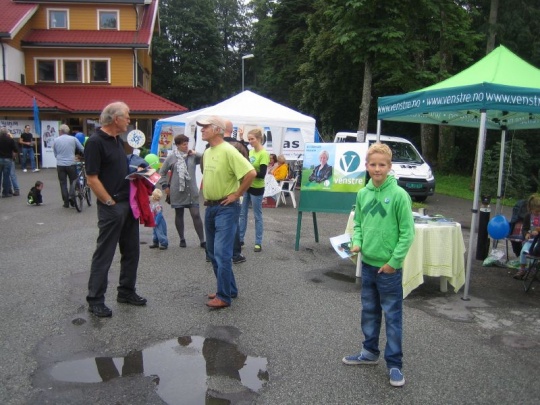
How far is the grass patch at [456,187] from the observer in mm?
16789

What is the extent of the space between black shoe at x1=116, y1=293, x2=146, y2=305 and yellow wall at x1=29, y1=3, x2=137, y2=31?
2880 centimetres

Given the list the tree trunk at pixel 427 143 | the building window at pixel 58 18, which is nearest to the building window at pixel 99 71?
the building window at pixel 58 18

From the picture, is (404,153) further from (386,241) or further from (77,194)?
(386,241)

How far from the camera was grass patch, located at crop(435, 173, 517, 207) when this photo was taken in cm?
1679

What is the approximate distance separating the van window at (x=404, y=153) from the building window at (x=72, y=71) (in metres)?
20.9

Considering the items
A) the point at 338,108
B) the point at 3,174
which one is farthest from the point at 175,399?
the point at 338,108

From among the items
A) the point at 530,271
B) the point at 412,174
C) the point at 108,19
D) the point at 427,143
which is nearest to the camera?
the point at 530,271

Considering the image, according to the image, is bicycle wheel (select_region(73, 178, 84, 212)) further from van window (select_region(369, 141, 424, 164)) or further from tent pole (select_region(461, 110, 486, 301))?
van window (select_region(369, 141, 424, 164))

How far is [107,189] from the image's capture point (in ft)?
16.1

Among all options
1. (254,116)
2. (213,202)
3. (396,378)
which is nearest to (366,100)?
(254,116)

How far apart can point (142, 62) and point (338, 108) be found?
14.2m

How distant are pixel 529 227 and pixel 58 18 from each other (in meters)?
30.8

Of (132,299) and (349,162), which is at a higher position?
(349,162)

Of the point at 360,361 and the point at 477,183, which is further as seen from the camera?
the point at 477,183
